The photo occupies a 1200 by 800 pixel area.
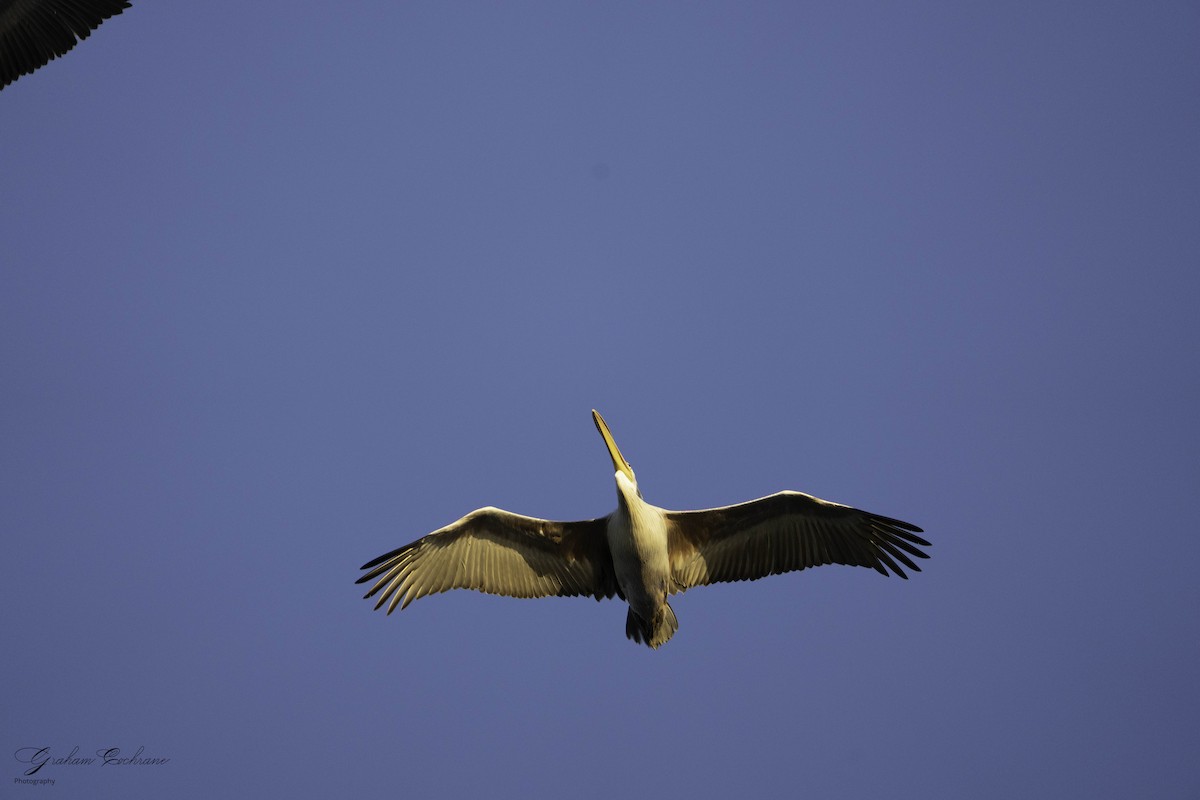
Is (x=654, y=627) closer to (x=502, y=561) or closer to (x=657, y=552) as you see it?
(x=657, y=552)

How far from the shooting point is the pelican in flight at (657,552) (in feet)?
43.1

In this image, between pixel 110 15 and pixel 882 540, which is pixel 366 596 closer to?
pixel 882 540

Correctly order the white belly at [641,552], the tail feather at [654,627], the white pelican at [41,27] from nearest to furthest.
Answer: the white pelican at [41,27]
the white belly at [641,552]
the tail feather at [654,627]

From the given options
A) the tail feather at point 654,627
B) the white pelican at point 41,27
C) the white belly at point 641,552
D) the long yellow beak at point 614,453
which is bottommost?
the tail feather at point 654,627

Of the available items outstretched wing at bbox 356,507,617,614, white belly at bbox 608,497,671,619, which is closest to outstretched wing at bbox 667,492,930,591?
white belly at bbox 608,497,671,619

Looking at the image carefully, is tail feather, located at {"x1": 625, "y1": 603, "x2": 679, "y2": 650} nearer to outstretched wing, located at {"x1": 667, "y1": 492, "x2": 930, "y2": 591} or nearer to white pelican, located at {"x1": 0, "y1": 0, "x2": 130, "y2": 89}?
outstretched wing, located at {"x1": 667, "y1": 492, "x2": 930, "y2": 591}

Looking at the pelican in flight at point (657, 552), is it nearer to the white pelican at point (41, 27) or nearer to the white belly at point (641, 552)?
the white belly at point (641, 552)

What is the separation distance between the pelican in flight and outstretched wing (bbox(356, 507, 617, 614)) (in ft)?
0.04

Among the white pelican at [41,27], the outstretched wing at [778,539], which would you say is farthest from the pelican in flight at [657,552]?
the white pelican at [41,27]

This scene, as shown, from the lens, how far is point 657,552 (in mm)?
12836

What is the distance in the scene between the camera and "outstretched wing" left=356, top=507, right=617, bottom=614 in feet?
43.5

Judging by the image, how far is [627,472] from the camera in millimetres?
13797

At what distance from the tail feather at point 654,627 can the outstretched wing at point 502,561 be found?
46cm

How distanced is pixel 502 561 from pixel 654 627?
195 cm
